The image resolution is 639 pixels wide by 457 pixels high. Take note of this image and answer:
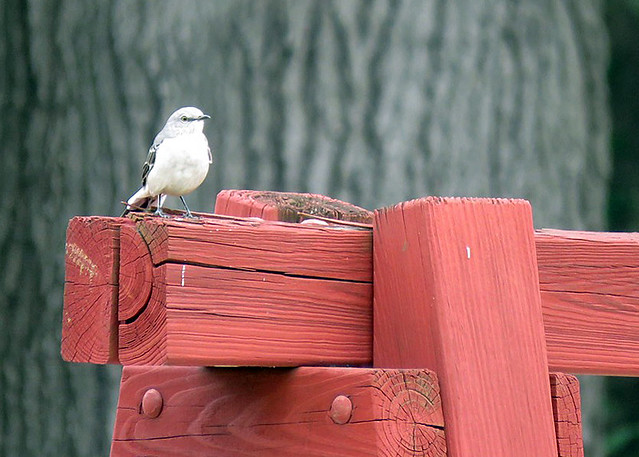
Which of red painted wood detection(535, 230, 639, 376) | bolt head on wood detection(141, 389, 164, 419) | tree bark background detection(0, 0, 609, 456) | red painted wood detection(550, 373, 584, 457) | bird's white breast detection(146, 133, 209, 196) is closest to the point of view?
red painted wood detection(550, 373, 584, 457)

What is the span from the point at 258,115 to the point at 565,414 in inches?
93.7

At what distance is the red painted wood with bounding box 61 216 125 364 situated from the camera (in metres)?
1.48

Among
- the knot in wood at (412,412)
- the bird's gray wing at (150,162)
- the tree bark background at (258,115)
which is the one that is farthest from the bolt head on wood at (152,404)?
the tree bark background at (258,115)

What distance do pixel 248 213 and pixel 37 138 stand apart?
2.03 m

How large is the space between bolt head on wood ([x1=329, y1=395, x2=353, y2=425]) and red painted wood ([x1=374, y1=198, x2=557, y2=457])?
129 millimetres

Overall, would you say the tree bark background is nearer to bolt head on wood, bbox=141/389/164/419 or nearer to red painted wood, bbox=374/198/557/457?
bolt head on wood, bbox=141/389/164/419

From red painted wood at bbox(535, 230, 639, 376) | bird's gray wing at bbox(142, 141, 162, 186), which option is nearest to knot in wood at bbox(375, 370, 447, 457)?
red painted wood at bbox(535, 230, 639, 376)

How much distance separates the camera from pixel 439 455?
1446 millimetres

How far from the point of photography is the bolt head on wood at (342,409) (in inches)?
57.4

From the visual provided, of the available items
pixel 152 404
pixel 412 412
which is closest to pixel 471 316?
pixel 412 412

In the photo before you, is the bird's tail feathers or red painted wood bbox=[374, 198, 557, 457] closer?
red painted wood bbox=[374, 198, 557, 457]

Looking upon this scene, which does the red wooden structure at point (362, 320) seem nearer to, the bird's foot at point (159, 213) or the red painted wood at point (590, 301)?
the red painted wood at point (590, 301)

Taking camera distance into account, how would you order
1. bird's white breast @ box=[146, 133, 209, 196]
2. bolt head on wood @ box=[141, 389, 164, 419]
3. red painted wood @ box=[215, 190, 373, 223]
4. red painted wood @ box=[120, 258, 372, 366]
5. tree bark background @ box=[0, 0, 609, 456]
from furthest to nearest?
1. tree bark background @ box=[0, 0, 609, 456]
2. bird's white breast @ box=[146, 133, 209, 196]
3. red painted wood @ box=[215, 190, 373, 223]
4. bolt head on wood @ box=[141, 389, 164, 419]
5. red painted wood @ box=[120, 258, 372, 366]

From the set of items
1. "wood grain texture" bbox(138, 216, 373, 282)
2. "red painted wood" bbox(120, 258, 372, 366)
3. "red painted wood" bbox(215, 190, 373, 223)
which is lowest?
"red painted wood" bbox(120, 258, 372, 366)
